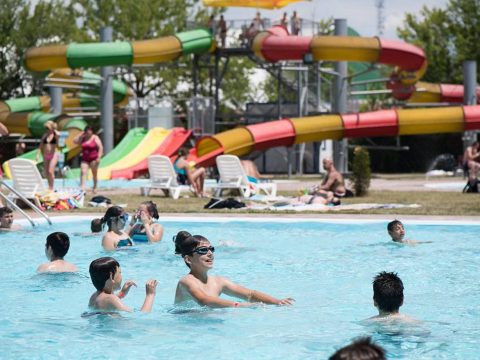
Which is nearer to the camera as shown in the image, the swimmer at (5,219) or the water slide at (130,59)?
the swimmer at (5,219)

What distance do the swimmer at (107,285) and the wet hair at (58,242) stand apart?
1.87 m

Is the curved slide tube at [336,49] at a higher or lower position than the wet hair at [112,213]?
higher

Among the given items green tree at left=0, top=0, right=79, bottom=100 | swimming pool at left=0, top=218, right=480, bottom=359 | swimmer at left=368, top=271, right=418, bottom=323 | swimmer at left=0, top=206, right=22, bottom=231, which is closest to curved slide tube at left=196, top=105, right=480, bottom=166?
swimming pool at left=0, top=218, right=480, bottom=359

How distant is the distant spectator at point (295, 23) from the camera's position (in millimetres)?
27203

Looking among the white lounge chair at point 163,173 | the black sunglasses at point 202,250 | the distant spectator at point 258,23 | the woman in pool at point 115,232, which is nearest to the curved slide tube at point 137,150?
the distant spectator at point 258,23

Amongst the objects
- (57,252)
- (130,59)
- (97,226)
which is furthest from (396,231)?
(130,59)

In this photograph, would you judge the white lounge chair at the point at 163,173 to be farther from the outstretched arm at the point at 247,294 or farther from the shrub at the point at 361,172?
the outstretched arm at the point at 247,294

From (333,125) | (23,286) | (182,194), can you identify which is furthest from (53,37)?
(23,286)

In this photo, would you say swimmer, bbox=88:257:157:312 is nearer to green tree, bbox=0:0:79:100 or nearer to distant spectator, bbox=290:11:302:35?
distant spectator, bbox=290:11:302:35

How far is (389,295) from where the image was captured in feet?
19.9

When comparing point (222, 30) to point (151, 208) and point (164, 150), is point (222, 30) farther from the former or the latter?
point (151, 208)

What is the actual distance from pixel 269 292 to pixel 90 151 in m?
11.1

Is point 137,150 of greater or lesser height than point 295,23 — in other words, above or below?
below

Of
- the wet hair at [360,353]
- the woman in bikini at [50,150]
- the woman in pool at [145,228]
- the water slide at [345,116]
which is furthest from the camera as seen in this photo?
the water slide at [345,116]
